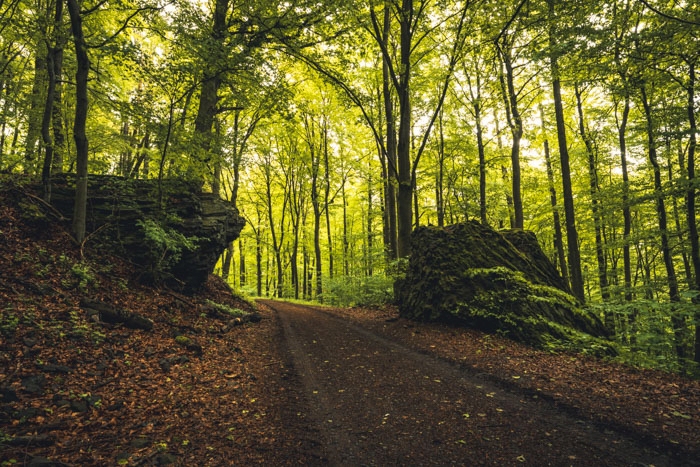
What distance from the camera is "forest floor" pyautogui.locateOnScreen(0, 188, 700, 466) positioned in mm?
3127

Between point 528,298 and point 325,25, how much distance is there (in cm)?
1128

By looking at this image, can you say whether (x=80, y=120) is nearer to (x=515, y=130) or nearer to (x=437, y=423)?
(x=437, y=423)

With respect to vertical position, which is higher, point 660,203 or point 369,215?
point 369,215

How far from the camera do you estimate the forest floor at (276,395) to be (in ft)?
10.3

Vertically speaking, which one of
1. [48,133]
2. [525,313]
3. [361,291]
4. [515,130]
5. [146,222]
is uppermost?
[515,130]

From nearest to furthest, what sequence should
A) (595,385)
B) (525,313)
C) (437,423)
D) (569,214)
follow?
(437,423), (595,385), (525,313), (569,214)

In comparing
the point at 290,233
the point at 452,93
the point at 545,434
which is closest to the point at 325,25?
the point at 452,93

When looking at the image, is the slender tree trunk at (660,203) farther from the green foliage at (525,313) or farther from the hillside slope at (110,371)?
the hillside slope at (110,371)

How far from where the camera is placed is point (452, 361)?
19.7 ft

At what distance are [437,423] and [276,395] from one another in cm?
249

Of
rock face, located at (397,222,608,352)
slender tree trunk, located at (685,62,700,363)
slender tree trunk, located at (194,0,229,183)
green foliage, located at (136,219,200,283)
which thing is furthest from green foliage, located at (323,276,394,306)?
slender tree trunk, located at (685,62,700,363)

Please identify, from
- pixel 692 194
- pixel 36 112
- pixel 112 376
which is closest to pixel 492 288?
pixel 692 194

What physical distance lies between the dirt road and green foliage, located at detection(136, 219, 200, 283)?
16.5 feet

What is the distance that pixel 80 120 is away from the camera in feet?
24.2
